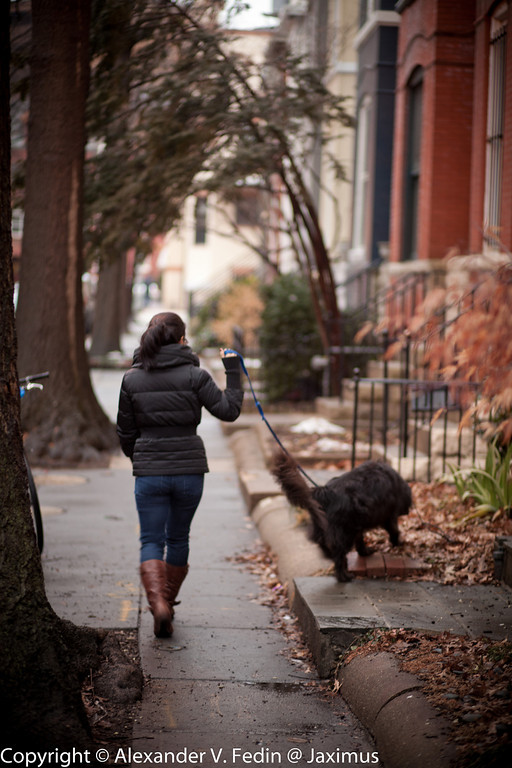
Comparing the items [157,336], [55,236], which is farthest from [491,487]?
[55,236]

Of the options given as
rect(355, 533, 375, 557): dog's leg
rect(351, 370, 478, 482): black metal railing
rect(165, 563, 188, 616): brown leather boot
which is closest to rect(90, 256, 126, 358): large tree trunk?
rect(351, 370, 478, 482): black metal railing

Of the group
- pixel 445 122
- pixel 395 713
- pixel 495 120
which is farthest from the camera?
pixel 445 122

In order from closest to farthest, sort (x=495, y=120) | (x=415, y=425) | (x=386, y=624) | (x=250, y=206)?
(x=386, y=624) → (x=415, y=425) → (x=495, y=120) → (x=250, y=206)

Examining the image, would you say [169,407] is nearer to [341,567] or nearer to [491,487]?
[341,567]

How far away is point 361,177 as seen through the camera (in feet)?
62.4

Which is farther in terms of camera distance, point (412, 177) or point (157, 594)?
point (412, 177)

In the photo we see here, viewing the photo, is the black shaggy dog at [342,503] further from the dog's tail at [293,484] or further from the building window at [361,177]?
the building window at [361,177]

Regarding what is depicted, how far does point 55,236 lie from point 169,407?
662cm

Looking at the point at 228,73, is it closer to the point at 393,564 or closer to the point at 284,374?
the point at 284,374

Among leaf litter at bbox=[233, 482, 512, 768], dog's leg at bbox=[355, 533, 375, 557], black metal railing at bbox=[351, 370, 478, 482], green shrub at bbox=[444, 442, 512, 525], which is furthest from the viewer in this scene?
black metal railing at bbox=[351, 370, 478, 482]

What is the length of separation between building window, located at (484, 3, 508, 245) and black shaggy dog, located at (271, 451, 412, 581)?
5.97 m

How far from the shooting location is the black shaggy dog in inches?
225

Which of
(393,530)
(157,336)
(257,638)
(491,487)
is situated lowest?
(257,638)

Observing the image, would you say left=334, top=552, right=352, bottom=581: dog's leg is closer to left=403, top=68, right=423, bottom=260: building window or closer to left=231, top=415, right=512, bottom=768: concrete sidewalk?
left=231, top=415, right=512, bottom=768: concrete sidewalk
